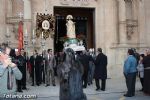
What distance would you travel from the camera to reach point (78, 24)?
26953 millimetres

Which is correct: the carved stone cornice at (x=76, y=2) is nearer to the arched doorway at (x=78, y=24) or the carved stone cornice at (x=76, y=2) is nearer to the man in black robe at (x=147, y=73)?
the arched doorway at (x=78, y=24)

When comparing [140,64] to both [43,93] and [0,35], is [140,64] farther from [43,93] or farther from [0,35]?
[0,35]

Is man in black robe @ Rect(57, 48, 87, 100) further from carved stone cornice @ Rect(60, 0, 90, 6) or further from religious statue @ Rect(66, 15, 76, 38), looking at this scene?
religious statue @ Rect(66, 15, 76, 38)

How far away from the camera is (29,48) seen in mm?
22031

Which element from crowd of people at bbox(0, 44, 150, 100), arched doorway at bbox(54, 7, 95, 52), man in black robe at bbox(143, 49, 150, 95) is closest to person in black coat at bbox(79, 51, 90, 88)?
crowd of people at bbox(0, 44, 150, 100)

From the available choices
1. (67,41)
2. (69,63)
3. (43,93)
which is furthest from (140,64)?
(67,41)

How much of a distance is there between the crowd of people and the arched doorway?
525 cm

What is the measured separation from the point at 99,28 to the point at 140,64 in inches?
340

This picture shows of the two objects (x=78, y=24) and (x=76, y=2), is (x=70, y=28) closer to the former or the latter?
→ (x=76, y=2)

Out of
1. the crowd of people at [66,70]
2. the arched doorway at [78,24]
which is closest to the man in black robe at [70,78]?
the crowd of people at [66,70]

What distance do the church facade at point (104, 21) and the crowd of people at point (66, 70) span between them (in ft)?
6.94

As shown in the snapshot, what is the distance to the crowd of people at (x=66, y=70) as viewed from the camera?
22.8 feet

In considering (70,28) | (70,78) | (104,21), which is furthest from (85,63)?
(70,78)

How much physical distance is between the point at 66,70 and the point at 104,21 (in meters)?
15.2
